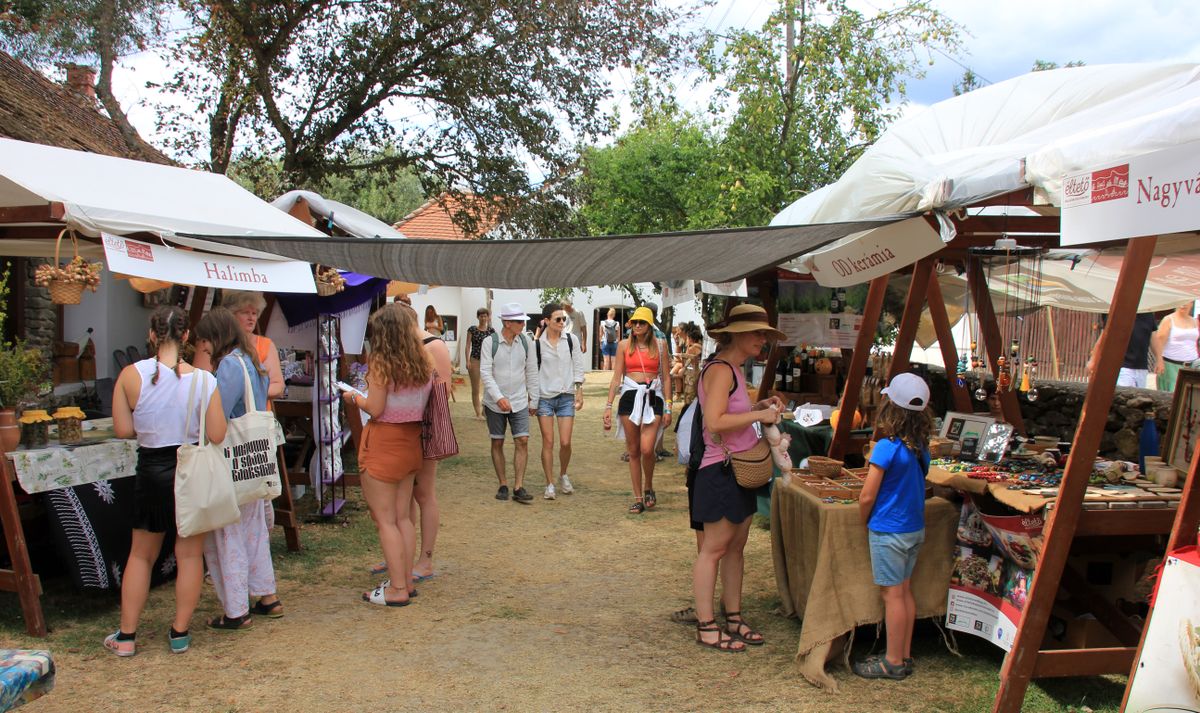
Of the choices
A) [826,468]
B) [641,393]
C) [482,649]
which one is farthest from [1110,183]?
[641,393]

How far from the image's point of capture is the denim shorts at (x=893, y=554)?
3.87 meters

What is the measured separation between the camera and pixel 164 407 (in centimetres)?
393

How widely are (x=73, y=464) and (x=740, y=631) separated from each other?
358 centimetres

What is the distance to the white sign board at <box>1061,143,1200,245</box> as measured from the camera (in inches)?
95.0

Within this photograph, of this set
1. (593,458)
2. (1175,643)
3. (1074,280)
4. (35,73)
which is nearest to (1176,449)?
(1175,643)

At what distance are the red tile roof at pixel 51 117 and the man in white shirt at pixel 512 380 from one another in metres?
4.20

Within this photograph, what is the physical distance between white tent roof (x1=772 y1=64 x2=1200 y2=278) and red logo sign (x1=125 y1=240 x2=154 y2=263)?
343 centimetres

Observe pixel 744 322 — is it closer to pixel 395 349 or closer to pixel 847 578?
pixel 847 578

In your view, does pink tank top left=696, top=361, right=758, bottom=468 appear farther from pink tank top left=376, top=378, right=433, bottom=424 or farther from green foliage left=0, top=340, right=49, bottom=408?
green foliage left=0, top=340, right=49, bottom=408

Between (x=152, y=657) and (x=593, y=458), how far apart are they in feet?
22.3

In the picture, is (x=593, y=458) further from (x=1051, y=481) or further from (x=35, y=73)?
(x=35, y=73)

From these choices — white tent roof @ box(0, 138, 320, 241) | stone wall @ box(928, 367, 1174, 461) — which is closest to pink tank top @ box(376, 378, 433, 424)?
white tent roof @ box(0, 138, 320, 241)

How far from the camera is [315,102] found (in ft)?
38.8

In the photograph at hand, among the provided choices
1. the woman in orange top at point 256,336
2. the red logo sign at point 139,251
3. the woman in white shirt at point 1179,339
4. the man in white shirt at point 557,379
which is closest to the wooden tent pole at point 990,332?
the woman in white shirt at point 1179,339
